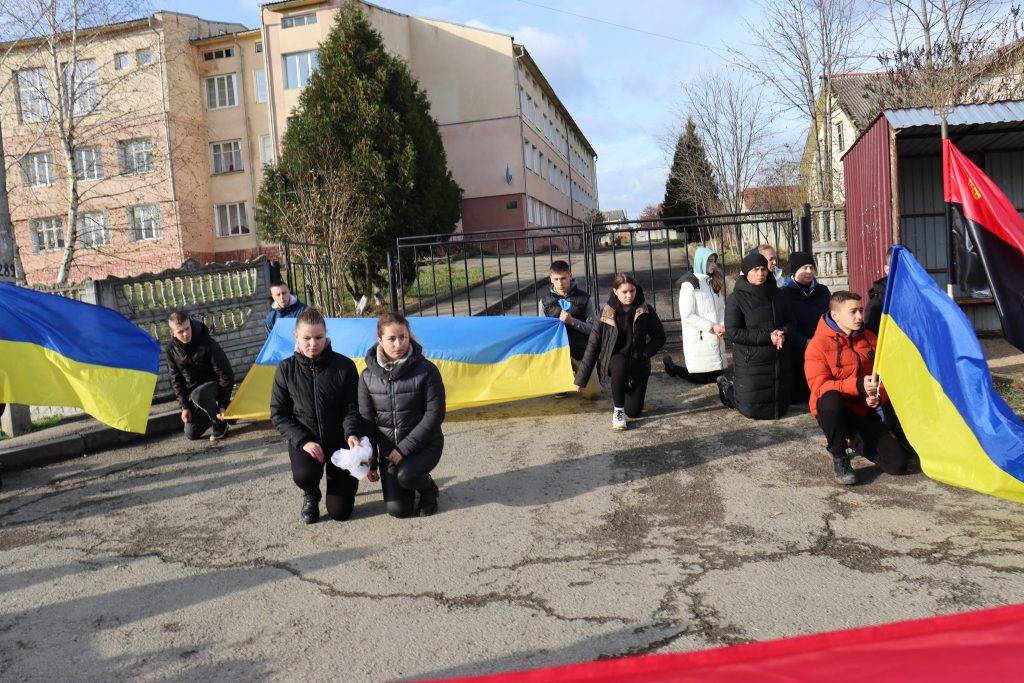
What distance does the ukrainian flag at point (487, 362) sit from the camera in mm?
7945

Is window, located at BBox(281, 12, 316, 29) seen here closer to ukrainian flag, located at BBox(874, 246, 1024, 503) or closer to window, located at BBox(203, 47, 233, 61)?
window, located at BBox(203, 47, 233, 61)

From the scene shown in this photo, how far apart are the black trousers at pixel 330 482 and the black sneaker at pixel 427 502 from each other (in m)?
0.46

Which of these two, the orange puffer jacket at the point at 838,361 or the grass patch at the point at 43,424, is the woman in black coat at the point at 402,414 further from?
the grass patch at the point at 43,424

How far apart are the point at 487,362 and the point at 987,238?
457cm

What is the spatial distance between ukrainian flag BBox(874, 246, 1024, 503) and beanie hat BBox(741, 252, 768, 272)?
2.13 m

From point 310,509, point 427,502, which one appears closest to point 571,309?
point 427,502

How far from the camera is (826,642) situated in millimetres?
1773

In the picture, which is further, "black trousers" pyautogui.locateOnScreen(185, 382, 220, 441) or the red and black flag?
"black trousers" pyautogui.locateOnScreen(185, 382, 220, 441)

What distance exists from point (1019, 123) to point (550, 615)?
380 inches

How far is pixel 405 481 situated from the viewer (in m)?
5.02

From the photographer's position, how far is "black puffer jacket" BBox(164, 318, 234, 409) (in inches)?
309

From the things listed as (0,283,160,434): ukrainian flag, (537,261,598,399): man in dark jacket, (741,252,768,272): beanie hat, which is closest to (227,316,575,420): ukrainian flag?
(537,261,598,399): man in dark jacket

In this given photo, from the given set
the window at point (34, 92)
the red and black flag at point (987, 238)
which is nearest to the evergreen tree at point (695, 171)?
the window at point (34, 92)

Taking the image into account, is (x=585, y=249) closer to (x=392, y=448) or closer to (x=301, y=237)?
(x=392, y=448)
